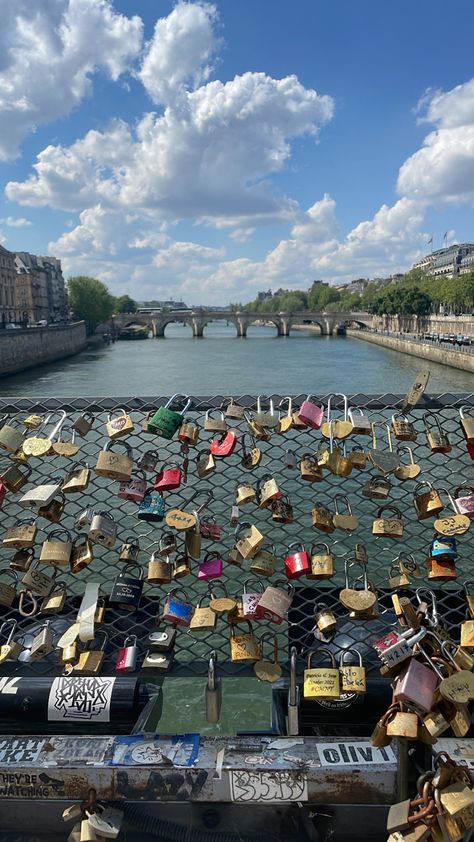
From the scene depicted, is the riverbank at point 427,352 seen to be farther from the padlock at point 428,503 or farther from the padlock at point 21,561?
the padlock at point 21,561

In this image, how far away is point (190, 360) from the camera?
43688 millimetres

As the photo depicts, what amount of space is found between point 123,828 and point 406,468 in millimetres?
1363

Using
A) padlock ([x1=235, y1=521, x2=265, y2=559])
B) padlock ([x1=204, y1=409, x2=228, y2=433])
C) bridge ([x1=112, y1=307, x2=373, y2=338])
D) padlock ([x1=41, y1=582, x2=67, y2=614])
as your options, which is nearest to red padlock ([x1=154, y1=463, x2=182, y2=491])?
padlock ([x1=204, y1=409, x2=228, y2=433])

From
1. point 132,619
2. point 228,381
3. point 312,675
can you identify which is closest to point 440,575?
point 312,675

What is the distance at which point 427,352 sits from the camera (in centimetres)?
3881

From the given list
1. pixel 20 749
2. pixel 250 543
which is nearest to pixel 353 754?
pixel 250 543

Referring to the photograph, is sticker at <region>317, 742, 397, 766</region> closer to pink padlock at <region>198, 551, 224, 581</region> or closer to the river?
pink padlock at <region>198, 551, 224, 581</region>

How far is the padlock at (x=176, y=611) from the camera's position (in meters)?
1.99

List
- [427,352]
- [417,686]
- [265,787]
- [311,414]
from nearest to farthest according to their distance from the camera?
[417,686]
[265,787]
[311,414]
[427,352]

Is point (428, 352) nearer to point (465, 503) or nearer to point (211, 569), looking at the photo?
point (465, 503)

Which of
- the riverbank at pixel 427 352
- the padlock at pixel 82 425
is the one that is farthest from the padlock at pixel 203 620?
the riverbank at pixel 427 352

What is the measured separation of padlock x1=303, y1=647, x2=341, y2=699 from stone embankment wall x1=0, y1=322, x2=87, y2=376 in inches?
1320

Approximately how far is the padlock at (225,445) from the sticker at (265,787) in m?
0.94

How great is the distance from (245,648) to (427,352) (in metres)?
39.2
